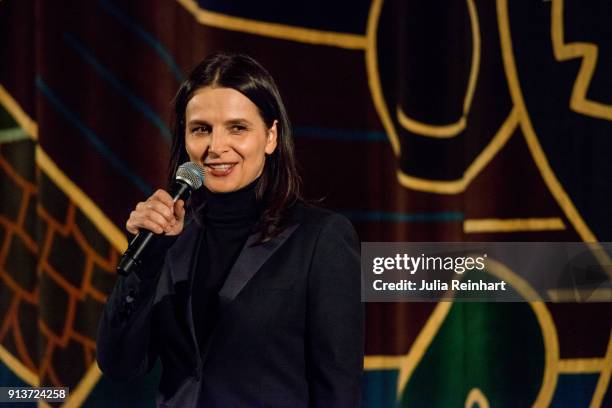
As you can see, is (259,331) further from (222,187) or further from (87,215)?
(87,215)

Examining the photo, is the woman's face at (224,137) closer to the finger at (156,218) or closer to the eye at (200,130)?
the eye at (200,130)

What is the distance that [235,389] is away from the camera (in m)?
1.12

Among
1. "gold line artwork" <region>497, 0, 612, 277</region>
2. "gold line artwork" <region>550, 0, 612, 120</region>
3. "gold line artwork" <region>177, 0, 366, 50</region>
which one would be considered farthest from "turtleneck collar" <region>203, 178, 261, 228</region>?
"gold line artwork" <region>550, 0, 612, 120</region>

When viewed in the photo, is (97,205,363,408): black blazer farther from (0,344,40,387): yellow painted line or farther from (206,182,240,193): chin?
(0,344,40,387): yellow painted line

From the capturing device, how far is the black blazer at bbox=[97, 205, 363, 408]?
110 cm

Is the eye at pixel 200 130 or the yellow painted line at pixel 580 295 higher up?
the yellow painted line at pixel 580 295

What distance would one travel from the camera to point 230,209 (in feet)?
3.93

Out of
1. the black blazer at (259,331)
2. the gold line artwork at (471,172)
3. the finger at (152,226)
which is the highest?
the gold line artwork at (471,172)

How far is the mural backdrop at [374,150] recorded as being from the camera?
6.48 ft

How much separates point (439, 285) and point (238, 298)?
38.5 inches

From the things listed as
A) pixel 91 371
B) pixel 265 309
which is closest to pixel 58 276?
pixel 91 371

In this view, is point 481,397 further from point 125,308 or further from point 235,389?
point 125,308

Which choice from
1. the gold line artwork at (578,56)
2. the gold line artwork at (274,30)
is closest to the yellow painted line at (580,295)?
the gold line artwork at (578,56)

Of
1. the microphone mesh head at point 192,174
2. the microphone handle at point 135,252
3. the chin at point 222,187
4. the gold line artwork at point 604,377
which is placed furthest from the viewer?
the gold line artwork at point 604,377
